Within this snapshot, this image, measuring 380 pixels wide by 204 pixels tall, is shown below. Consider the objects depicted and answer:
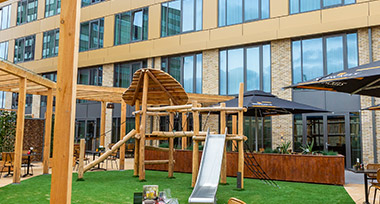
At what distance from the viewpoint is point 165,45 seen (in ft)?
64.2

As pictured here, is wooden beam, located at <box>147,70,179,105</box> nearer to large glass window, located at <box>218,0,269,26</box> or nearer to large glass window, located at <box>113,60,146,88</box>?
large glass window, located at <box>218,0,269,26</box>

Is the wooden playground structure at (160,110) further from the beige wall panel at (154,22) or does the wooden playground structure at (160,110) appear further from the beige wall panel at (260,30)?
the beige wall panel at (154,22)

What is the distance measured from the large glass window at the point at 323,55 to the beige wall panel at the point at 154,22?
317 inches

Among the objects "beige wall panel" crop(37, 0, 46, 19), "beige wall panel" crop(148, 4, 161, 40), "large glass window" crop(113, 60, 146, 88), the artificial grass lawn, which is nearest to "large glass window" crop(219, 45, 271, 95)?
"beige wall panel" crop(148, 4, 161, 40)

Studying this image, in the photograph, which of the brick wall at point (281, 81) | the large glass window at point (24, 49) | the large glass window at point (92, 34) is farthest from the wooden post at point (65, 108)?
the large glass window at point (24, 49)

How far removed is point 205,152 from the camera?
900cm

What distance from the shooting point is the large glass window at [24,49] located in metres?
25.9

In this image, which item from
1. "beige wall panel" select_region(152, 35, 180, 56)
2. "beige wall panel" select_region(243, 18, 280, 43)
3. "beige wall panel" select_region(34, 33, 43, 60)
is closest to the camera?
"beige wall panel" select_region(243, 18, 280, 43)

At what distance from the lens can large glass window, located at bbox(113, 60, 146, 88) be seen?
69.0 ft

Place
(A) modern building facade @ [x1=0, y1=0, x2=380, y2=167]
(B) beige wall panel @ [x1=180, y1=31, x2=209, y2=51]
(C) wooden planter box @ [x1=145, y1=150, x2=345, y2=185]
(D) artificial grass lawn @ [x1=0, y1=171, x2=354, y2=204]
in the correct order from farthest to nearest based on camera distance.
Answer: (B) beige wall panel @ [x1=180, y1=31, x2=209, y2=51], (A) modern building facade @ [x1=0, y1=0, x2=380, y2=167], (C) wooden planter box @ [x1=145, y1=150, x2=345, y2=185], (D) artificial grass lawn @ [x1=0, y1=171, x2=354, y2=204]

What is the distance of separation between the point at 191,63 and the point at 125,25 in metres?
5.54

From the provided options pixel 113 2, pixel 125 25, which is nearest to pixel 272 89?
pixel 125 25

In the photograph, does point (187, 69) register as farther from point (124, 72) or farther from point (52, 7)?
point (52, 7)

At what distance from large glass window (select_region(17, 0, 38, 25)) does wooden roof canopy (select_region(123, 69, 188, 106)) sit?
18155 millimetres
